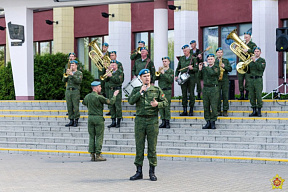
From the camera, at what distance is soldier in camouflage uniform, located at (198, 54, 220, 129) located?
16062 millimetres

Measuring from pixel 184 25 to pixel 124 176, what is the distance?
49.3ft

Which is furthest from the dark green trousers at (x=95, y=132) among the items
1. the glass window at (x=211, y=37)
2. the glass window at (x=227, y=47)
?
the glass window at (x=211, y=37)

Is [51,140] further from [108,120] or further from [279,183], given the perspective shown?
[279,183]

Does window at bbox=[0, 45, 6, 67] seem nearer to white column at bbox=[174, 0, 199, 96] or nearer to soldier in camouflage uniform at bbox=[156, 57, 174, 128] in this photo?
white column at bbox=[174, 0, 199, 96]

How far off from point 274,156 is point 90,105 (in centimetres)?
473

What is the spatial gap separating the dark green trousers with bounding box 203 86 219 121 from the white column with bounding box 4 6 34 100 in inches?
363

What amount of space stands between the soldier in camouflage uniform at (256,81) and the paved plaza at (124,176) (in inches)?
145

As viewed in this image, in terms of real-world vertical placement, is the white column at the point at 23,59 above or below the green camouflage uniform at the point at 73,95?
above

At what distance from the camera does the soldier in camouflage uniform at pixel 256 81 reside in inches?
651

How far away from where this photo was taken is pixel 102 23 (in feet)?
98.0

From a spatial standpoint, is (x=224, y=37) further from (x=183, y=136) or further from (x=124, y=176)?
(x=124, y=176)

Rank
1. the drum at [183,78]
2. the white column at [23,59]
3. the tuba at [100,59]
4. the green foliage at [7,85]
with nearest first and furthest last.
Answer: the drum at [183,78], the tuba at [100,59], the white column at [23,59], the green foliage at [7,85]

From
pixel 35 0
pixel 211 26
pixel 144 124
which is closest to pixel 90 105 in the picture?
pixel 144 124

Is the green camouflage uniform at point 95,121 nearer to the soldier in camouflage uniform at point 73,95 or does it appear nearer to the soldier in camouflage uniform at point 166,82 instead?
the soldier in camouflage uniform at point 166,82
